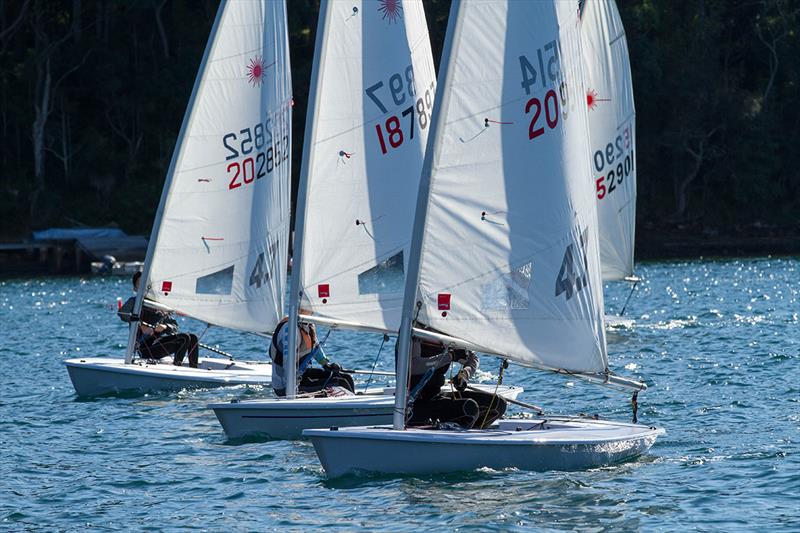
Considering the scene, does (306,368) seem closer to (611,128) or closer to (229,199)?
(229,199)

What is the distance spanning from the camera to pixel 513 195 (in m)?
12.6

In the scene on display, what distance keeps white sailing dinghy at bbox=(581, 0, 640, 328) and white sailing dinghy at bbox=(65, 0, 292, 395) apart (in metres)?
7.61

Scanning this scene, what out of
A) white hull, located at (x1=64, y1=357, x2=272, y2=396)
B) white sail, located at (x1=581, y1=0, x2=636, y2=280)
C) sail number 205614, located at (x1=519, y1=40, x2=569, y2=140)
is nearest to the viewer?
sail number 205614, located at (x1=519, y1=40, x2=569, y2=140)

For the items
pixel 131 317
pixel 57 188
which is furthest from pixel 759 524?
pixel 57 188

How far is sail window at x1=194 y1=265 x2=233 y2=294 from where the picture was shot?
19.0 m

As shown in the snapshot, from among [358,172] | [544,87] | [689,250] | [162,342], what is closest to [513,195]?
[544,87]

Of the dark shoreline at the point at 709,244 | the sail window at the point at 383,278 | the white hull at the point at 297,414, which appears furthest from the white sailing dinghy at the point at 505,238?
the dark shoreline at the point at 709,244

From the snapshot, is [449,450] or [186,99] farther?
[186,99]

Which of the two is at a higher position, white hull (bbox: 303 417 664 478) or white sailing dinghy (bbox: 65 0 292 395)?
white sailing dinghy (bbox: 65 0 292 395)

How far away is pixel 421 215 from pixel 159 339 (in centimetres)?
866

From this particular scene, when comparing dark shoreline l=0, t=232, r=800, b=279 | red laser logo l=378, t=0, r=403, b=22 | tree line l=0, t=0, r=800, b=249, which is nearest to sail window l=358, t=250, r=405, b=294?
red laser logo l=378, t=0, r=403, b=22

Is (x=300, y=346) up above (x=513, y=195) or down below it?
below

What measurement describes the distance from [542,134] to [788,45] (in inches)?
2039

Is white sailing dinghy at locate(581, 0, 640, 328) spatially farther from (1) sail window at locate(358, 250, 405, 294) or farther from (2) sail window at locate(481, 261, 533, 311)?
(2) sail window at locate(481, 261, 533, 311)
